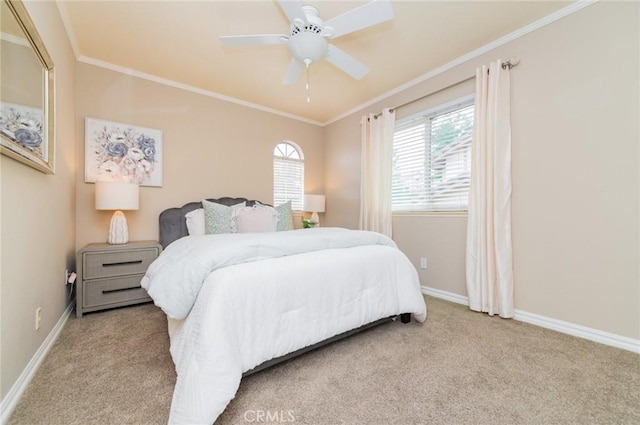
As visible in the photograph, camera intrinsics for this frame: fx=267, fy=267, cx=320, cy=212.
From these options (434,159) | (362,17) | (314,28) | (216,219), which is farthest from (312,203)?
(362,17)

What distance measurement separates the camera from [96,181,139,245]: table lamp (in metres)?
2.52

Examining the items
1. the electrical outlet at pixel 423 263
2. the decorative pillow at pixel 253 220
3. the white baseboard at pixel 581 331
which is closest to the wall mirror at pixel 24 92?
the decorative pillow at pixel 253 220

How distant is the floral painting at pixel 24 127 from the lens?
1.14 m

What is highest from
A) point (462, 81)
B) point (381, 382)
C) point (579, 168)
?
point (462, 81)

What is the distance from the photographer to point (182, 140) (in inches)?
130

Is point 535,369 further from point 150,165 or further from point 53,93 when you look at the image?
point 150,165

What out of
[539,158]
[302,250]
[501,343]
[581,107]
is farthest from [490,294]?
[302,250]

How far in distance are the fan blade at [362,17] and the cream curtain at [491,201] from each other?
1355mm

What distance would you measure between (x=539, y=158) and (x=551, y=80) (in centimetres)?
62

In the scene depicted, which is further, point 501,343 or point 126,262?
point 126,262

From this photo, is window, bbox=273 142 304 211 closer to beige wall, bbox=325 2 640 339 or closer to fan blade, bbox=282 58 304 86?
fan blade, bbox=282 58 304 86

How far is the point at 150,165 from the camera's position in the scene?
3076 mm

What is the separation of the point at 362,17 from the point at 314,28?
337 millimetres

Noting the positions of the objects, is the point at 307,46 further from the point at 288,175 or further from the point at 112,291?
the point at 112,291
